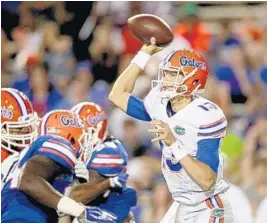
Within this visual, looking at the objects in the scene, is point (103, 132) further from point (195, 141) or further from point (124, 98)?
point (195, 141)

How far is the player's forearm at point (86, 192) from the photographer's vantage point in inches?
253

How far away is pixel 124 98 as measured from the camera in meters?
6.23

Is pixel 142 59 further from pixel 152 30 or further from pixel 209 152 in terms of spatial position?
pixel 209 152

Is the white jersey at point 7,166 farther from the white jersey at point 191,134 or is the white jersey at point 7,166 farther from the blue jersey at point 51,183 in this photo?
the white jersey at point 191,134

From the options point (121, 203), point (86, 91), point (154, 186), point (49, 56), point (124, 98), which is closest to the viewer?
point (124, 98)

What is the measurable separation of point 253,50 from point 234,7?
903 mm

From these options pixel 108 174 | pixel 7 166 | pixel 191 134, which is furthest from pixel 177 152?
pixel 7 166

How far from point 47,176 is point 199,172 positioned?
88 centimetres

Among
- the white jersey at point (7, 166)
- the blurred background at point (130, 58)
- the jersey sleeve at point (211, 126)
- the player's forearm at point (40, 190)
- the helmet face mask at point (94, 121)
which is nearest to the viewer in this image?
the jersey sleeve at point (211, 126)

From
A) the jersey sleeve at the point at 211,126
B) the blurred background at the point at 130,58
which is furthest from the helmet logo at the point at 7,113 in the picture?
the blurred background at the point at 130,58

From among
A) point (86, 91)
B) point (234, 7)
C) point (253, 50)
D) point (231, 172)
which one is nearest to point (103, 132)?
point (231, 172)

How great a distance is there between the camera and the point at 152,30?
638 centimetres

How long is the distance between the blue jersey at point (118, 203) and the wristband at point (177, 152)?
1.03m

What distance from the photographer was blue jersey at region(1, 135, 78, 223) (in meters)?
6.12
